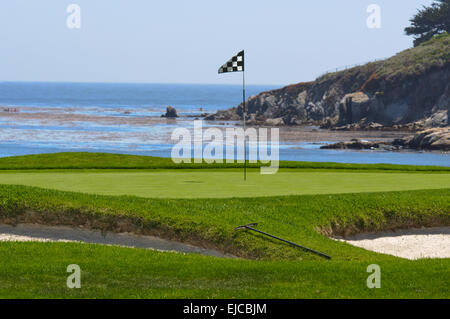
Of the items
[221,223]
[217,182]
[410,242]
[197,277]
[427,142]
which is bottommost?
[427,142]

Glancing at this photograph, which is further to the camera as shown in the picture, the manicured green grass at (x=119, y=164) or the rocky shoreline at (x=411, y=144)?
the rocky shoreline at (x=411, y=144)

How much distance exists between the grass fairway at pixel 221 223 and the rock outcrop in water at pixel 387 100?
103 m

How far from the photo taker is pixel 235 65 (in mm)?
21203

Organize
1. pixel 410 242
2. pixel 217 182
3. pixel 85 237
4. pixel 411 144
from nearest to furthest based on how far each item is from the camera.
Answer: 1. pixel 85 237
2. pixel 410 242
3. pixel 217 182
4. pixel 411 144

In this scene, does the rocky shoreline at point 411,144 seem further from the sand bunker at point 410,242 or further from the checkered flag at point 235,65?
the sand bunker at point 410,242

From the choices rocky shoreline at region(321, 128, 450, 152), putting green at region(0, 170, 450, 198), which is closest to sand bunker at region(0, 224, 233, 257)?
putting green at region(0, 170, 450, 198)

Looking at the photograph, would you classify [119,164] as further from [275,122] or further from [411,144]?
[275,122]

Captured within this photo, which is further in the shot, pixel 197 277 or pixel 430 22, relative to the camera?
pixel 430 22

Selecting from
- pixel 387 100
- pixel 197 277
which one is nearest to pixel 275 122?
pixel 387 100

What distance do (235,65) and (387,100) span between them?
113 meters

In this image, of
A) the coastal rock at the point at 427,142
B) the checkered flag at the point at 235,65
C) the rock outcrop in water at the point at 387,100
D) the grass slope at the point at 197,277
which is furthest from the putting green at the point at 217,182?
the rock outcrop in water at the point at 387,100

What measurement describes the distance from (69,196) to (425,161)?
6881cm

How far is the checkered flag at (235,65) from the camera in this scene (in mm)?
20953
